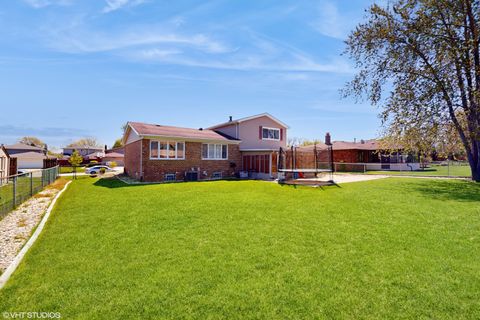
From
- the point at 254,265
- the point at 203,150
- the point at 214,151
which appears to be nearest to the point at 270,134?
the point at 214,151

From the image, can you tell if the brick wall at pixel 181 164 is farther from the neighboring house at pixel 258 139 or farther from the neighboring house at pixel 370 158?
the neighboring house at pixel 370 158

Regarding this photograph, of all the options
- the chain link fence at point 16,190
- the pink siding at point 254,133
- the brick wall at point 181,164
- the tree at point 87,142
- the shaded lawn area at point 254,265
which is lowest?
the shaded lawn area at point 254,265

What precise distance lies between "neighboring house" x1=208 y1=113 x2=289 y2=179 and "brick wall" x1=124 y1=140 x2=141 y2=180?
27.9 ft

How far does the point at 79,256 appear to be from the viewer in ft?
16.5

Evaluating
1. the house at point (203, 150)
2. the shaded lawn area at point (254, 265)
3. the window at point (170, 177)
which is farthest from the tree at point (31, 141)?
the shaded lawn area at point (254, 265)

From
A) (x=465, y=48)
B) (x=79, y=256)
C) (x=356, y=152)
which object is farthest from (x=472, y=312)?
(x=356, y=152)

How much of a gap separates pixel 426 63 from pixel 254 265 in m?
18.9

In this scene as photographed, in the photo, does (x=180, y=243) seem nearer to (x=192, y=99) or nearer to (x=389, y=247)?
(x=389, y=247)

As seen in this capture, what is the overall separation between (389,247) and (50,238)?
7.81 metres

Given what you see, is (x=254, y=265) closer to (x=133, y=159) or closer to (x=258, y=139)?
(x=133, y=159)

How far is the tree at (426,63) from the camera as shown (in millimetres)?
15500

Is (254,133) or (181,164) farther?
(254,133)

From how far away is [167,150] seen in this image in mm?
18578

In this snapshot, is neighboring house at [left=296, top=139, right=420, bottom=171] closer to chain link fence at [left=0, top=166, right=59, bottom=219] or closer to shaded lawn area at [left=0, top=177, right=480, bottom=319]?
shaded lawn area at [left=0, top=177, right=480, bottom=319]
